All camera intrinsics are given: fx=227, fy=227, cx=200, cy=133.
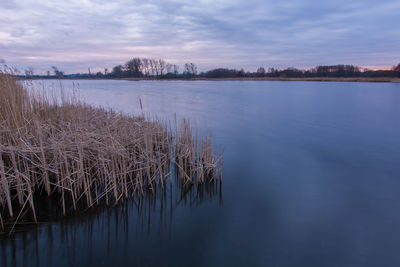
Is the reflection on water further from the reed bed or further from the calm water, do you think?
the reed bed

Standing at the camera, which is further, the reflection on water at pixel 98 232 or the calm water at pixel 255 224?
the calm water at pixel 255 224

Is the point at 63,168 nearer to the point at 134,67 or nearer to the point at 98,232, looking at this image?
the point at 98,232

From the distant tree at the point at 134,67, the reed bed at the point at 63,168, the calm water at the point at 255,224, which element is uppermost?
the distant tree at the point at 134,67

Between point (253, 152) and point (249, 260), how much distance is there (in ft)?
15.0

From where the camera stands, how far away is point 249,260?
3395 mm

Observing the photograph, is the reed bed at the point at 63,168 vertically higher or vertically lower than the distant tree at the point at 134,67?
lower

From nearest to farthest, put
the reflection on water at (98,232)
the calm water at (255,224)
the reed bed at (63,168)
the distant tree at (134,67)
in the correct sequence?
the reflection on water at (98,232), the calm water at (255,224), the reed bed at (63,168), the distant tree at (134,67)

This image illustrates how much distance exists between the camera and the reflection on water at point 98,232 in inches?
128

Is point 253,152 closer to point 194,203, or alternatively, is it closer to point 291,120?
point 194,203

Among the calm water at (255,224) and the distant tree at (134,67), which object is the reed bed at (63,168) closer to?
the calm water at (255,224)

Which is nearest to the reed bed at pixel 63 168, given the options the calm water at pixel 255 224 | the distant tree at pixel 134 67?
the calm water at pixel 255 224

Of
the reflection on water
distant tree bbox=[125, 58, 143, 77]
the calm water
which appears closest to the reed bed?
the reflection on water

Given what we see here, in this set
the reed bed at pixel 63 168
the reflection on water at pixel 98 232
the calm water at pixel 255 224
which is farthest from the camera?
the reed bed at pixel 63 168

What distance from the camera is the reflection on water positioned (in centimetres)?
324
